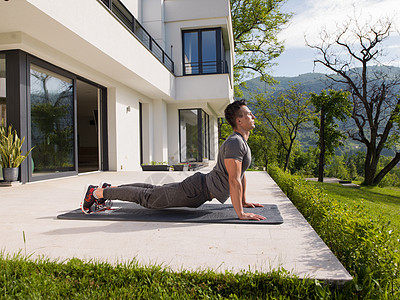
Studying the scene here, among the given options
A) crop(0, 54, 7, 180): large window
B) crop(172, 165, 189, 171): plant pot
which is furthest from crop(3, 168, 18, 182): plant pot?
crop(172, 165, 189, 171): plant pot

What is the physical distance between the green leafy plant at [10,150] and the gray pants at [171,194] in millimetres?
3352

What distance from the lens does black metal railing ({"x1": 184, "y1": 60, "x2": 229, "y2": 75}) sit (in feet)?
40.7

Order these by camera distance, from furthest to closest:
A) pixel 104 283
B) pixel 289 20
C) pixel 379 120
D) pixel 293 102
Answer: pixel 293 102 < pixel 289 20 < pixel 379 120 < pixel 104 283

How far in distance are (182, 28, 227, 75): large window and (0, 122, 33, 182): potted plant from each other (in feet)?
27.5

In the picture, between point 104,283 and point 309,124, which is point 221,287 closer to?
point 104,283

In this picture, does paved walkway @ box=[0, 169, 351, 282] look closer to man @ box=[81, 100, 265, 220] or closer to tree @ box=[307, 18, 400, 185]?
man @ box=[81, 100, 265, 220]

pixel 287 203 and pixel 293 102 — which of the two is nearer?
pixel 287 203

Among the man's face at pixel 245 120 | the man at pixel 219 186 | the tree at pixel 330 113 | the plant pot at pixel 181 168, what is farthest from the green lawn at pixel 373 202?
the plant pot at pixel 181 168

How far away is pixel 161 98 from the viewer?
1191 centimetres

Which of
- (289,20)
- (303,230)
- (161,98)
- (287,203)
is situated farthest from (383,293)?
(289,20)

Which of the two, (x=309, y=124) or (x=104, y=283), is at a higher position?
(x=309, y=124)

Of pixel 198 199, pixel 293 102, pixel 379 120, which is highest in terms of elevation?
pixel 293 102

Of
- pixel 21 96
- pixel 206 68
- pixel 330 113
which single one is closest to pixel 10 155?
pixel 21 96

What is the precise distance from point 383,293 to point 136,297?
1.24 m
